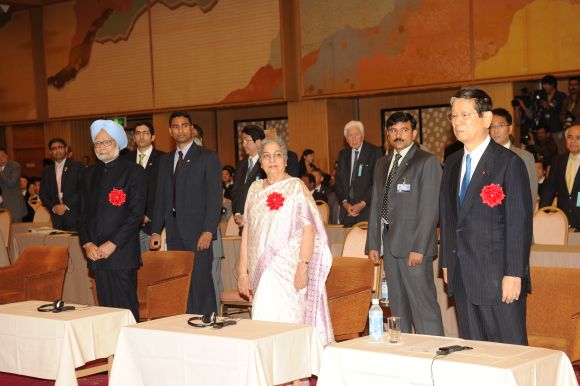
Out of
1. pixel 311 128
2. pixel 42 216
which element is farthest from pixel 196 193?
pixel 311 128

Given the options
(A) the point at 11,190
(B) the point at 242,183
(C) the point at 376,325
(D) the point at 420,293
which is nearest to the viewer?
(C) the point at 376,325

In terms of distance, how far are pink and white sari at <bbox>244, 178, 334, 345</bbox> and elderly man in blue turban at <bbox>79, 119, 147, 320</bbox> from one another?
1.20 metres

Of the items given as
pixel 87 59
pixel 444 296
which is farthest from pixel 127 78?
pixel 444 296

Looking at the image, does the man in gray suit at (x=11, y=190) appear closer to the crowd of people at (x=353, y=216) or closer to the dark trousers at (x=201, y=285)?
the crowd of people at (x=353, y=216)

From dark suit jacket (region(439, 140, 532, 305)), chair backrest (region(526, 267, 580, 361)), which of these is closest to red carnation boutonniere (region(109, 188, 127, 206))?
dark suit jacket (region(439, 140, 532, 305))

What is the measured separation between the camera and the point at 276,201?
5.12 meters

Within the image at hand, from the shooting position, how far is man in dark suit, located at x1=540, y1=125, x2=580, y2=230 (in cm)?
767

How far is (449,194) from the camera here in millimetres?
4285

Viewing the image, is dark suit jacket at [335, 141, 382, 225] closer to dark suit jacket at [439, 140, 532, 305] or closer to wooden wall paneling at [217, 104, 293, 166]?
dark suit jacket at [439, 140, 532, 305]

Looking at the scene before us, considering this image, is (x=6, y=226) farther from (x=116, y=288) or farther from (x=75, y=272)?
(x=116, y=288)

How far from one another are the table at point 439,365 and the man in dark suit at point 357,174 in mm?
4779

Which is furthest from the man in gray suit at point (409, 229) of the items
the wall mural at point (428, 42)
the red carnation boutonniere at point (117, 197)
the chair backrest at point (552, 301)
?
the wall mural at point (428, 42)

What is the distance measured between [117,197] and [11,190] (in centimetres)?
656

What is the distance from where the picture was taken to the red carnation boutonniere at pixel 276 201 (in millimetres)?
5113
